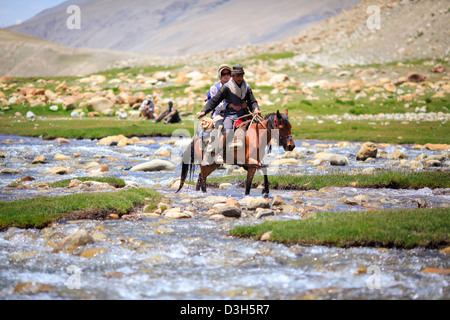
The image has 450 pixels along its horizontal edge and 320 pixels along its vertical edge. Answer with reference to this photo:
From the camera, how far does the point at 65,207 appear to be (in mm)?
11352

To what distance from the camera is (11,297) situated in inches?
276

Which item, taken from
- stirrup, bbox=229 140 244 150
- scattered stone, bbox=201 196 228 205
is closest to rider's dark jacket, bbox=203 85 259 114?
stirrup, bbox=229 140 244 150

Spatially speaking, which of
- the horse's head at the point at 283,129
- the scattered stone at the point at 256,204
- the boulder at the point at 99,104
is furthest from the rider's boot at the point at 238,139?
the boulder at the point at 99,104

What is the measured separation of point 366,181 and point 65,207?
29.2 feet

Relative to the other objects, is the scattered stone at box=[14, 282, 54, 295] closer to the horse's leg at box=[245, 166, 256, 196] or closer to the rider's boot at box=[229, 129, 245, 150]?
the rider's boot at box=[229, 129, 245, 150]

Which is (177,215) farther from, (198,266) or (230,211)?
(198,266)

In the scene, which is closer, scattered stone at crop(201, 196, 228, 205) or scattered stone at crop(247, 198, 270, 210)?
scattered stone at crop(247, 198, 270, 210)

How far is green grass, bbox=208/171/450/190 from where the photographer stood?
15367 millimetres

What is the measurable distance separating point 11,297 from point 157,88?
43578 mm

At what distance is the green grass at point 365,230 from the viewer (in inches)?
359

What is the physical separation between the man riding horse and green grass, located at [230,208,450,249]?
337 centimetres

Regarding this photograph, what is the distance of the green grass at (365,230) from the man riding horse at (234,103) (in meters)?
3.37

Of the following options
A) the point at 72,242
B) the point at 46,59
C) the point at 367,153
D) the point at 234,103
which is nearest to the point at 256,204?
the point at 234,103

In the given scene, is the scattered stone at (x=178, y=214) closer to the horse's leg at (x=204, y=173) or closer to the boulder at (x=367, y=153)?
the horse's leg at (x=204, y=173)
